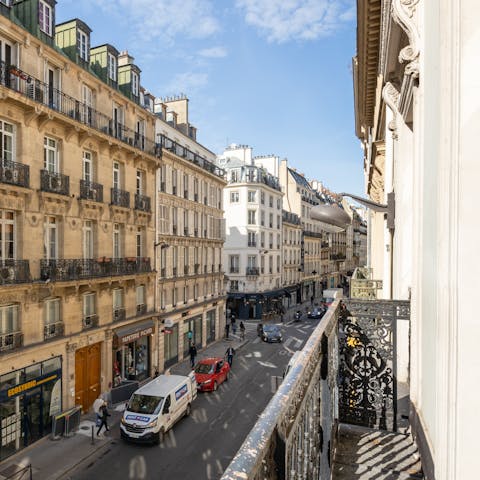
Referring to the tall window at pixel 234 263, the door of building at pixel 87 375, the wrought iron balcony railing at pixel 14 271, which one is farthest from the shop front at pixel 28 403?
the tall window at pixel 234 263

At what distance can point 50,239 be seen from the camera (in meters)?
16.5

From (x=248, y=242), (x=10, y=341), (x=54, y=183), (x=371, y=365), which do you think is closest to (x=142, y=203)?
(x=54, y=183)

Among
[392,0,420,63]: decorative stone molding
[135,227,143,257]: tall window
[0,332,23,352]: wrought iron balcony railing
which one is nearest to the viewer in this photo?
[392,0,420,63]: decorative stone molding

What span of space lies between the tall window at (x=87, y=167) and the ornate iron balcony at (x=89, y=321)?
6.46 m

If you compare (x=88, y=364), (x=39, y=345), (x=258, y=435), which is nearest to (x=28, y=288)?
(x=39, y=345)

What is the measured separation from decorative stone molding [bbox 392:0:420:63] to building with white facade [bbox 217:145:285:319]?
3987 centimetres

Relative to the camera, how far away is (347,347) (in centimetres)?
581

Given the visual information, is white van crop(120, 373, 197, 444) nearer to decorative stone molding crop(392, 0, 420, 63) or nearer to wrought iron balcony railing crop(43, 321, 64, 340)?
wrought iron balcony railing crop(43, 321, 64, 340)

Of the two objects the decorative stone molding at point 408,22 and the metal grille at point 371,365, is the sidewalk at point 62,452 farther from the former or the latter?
the decorative stone molding at point 408,22

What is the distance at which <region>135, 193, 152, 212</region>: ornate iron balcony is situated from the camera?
73.0 ft

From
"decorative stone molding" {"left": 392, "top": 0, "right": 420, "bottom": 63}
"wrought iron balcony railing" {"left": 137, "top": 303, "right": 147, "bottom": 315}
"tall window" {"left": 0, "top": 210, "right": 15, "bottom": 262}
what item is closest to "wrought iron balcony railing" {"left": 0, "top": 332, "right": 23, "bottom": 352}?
"tall window" {"left": 0, "top": 210, "right": 15, "bottom": 262}

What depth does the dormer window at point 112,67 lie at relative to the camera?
2091 centimetres

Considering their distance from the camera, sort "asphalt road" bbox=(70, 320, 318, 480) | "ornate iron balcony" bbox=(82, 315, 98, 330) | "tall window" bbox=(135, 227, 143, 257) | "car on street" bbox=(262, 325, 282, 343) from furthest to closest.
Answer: "car on street" bbox=(262, 325, 282, 343), "tall window" bbox=(135, 227, 143, 257), "ornate iron balcony" bbox=(82, 315, 98, 330), "asphalt road" bbox=(70, 320, 318, 480)

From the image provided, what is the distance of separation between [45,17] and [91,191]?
7469mm
